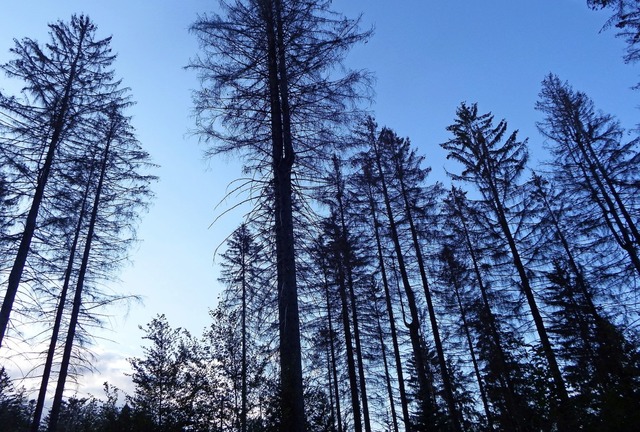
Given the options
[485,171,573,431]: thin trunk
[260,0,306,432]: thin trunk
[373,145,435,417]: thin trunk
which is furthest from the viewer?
[373,145,435,417]: thin trunk

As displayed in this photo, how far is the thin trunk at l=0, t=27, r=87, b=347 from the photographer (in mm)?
9849

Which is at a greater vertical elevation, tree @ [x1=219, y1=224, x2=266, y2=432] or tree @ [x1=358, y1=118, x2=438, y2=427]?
tree @ [x1=358, y1=118, x2=438, y2=427]

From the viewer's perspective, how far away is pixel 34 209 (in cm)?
1091

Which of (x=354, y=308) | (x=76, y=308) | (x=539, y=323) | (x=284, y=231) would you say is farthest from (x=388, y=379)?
(x=284, y=231)

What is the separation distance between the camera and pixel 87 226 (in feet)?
51.4

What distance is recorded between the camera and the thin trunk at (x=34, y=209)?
985cm

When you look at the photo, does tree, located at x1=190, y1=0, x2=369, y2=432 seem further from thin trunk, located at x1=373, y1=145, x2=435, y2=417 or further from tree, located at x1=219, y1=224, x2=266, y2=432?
thin trunk, located at x1=373, y1=145, x2=435, y2=417

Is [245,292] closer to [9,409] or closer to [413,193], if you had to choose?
[413,193]

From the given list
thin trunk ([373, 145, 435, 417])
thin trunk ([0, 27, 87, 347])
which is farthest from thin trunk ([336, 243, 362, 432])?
thin trunk ([0, 27, 87, 347])

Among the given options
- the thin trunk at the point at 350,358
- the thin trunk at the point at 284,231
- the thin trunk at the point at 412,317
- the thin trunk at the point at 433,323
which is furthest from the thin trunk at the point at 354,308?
the thin trunk at the point at 284,231

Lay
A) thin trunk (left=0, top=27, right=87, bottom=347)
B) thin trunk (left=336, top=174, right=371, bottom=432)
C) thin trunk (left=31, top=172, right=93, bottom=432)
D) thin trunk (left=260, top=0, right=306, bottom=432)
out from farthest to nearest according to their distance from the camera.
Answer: thin trunk (left=336, top=174, right=371, bottom=432) < thin trunk (left=31, top=172, right=93, bottom=432) < thin trunk (left=0, top=27, right=87, bottom=347) < thin trunk (left=260, top=0, right=306, bottom=432)

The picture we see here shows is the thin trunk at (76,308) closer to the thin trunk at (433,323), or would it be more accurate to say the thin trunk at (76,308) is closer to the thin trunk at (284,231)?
the thin trunk at (284,231)

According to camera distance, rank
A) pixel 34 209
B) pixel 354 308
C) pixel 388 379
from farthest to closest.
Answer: pixel 388 379
pixel 354 308
pixel 34 209

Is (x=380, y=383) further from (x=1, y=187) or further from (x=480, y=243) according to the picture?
(x=1, y=187)
